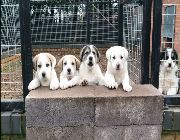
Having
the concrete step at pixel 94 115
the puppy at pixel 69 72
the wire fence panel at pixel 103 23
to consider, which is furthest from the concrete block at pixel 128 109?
the wire fence panel at pixel 103 23

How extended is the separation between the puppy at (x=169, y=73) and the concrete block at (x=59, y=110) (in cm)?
171

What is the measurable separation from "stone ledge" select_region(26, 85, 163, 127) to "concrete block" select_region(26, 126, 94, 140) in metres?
0.04

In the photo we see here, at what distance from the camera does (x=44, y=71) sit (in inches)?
157

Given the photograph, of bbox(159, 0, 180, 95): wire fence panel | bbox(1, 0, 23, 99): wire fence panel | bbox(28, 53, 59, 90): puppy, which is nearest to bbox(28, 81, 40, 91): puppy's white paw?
bbox(28, 53, 59, 90): puppy

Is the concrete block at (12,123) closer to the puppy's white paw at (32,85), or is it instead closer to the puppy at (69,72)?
the puppy's white paw at (32,85)

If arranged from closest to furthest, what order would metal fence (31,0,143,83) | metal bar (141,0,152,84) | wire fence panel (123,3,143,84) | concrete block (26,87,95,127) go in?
concrete block (26,87,95,127) < metal bar (141,0,152,84) < wire fence panel (123,3,143,84) < metal fence (31,0,143,83)

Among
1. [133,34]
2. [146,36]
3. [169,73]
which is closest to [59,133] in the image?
[146,36]

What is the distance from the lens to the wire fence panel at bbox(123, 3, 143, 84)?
15.5 ft

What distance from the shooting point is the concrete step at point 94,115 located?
3.64 m

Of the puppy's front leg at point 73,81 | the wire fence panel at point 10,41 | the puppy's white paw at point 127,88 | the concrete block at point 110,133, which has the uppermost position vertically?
the wire fence panel at point 10,41

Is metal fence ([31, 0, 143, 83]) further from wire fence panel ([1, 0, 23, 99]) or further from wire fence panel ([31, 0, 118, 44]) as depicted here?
wire fence panel ([1, 0, 23, 99])

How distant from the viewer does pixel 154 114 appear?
12.1 ft

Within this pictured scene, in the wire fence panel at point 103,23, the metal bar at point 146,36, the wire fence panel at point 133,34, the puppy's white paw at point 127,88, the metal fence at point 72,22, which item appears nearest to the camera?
the puppy's white paw at point 127,88

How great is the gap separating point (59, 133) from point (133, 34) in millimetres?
2173
